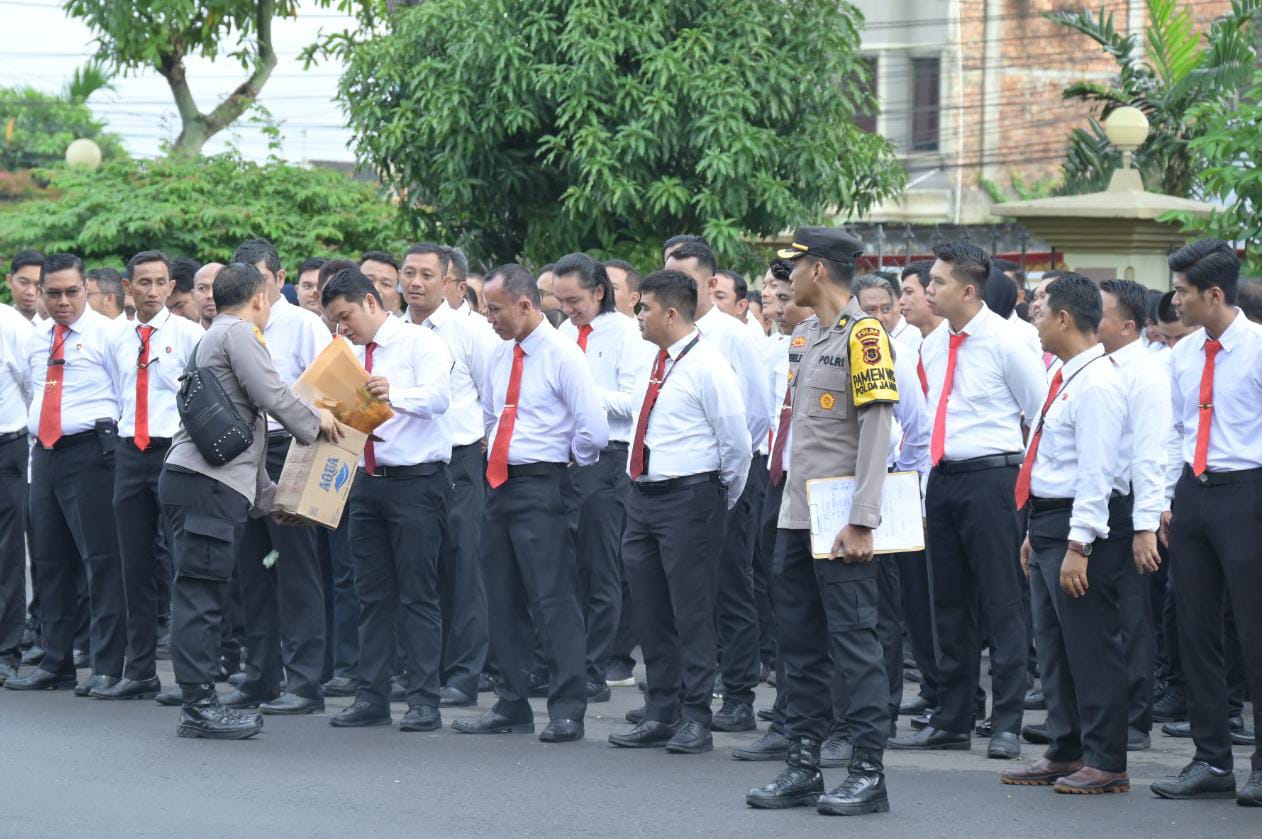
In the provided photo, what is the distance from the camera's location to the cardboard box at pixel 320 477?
944cm

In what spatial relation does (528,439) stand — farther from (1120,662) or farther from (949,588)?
(1120,662)

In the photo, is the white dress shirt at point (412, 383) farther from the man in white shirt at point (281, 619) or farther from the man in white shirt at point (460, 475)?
the man in white shirt at point (281, 619)

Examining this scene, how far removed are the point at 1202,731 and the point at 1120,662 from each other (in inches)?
19.4

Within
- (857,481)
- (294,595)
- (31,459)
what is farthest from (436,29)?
(857,481)

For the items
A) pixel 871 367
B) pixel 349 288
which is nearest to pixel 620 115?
pixel 349 288

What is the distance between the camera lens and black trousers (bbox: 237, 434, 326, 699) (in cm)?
1015

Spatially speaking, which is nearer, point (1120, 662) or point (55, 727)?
point (1120, 662)

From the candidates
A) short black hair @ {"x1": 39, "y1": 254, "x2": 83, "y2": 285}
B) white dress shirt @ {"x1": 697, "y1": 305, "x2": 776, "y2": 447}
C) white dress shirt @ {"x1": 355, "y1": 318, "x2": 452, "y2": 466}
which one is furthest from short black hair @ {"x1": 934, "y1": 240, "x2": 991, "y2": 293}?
short black hair @ {"x1": 39, "y1": 254, "x2": 83, "y2": 285}

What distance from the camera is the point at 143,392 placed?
34.9 ft

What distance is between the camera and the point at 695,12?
1562cm

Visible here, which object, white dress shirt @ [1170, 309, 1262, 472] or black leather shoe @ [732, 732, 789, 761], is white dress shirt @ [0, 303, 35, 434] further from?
white dress shirt @ [1170, 309, 1262, 472]

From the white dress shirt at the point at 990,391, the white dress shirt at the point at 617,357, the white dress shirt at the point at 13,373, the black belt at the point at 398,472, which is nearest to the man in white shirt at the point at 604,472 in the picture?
the white dress shirt at the point at 617,357

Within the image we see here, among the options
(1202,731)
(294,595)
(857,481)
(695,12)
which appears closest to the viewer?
(857,481)

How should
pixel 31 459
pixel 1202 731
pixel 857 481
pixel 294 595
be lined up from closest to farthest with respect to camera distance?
1. pixel 857 481
2. pixel 1202 731
3. pixel 294 595
4. pixel 31 459
